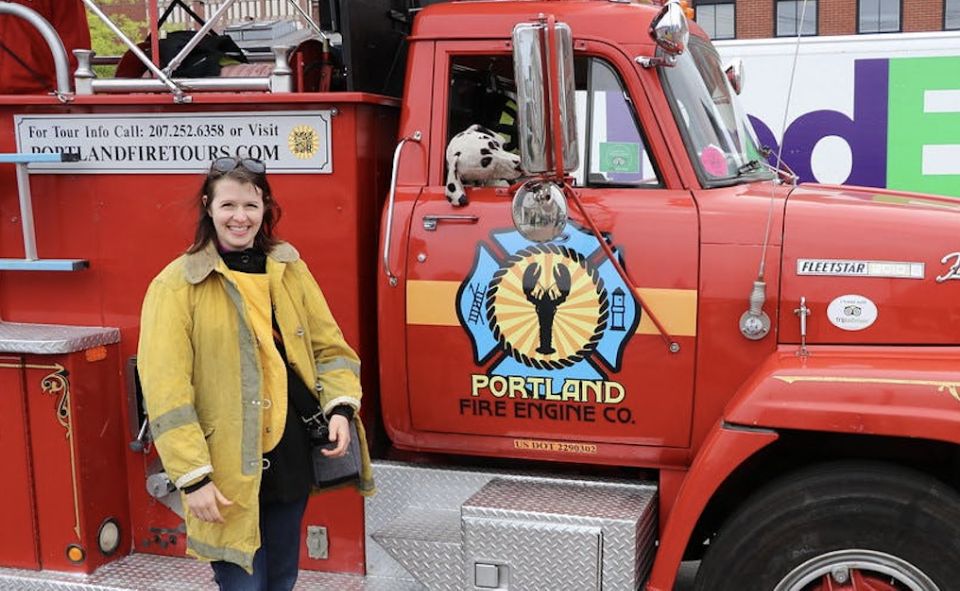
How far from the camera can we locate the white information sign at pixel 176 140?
3.76 m

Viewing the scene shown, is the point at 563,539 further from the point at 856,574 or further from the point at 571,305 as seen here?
the point at 856,574

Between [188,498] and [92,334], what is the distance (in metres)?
1.53

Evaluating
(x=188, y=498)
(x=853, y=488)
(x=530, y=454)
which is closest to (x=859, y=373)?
(x=853, y=488)

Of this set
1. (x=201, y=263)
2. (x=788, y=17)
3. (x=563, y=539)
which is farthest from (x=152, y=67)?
(x=788, y=17)

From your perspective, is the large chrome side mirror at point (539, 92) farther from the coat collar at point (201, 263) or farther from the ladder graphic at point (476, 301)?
the coat collar at point (201, 263)

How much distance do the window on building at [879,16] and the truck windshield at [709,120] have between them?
2084cm

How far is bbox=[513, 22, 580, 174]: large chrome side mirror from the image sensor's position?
9.36ft

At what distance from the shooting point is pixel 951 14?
864 inches

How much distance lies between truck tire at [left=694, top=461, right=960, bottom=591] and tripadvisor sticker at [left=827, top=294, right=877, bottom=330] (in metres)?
0.45

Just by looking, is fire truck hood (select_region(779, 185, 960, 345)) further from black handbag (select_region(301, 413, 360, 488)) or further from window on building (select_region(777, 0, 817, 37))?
window on building (select_region(777, 0, 817, 37))

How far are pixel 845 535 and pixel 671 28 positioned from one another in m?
1.69

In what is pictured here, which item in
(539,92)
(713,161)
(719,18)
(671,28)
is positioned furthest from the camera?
(719,18)

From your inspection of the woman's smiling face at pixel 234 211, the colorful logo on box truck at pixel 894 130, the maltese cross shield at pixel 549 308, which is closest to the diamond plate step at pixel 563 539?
the maltese cross shield at pixel 549 308

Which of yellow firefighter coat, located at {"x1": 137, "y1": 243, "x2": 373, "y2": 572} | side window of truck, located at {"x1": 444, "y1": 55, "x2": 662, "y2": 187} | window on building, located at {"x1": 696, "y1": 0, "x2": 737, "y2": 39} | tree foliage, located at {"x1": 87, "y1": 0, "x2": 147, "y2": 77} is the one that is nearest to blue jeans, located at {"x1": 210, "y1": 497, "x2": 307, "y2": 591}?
yellow firefighter coat, located at {"x1": 137, "y1": 243, "x2": 373, "y2": 572}
